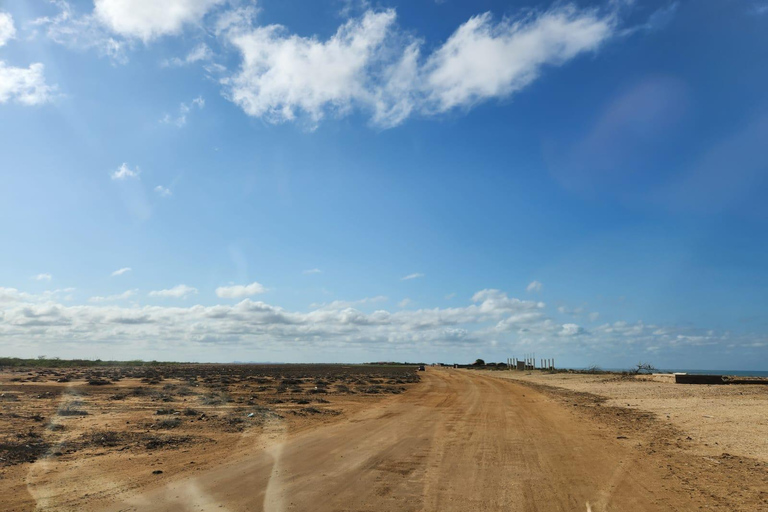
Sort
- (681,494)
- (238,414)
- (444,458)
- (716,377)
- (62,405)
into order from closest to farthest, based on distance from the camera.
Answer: (681,494), (444,458), (238,414), (62,405), (716,377)

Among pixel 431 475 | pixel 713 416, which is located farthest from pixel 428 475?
pixel 713 416

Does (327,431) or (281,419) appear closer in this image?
(327,431)

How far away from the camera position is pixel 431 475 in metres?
9.84

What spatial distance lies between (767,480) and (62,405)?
88.9 feet

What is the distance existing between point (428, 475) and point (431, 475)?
0.06 metres

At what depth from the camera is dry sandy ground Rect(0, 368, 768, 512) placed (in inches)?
318

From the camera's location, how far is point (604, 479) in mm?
9641

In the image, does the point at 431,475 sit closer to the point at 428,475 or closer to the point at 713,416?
the point at 428,475

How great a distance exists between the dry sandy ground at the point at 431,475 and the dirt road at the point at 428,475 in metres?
0.03

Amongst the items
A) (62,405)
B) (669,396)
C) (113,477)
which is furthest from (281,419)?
(669,396)

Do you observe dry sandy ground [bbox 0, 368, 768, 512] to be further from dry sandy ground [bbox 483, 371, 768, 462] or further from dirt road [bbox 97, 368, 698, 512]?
dry sandy ground [bbox 483, 371, 768, 462]

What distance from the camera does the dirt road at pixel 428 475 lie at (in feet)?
26.4

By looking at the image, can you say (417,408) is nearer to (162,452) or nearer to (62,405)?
(162,452)

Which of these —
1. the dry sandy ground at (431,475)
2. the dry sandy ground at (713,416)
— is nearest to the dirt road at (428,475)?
the dry sandy ground at (431,475)
